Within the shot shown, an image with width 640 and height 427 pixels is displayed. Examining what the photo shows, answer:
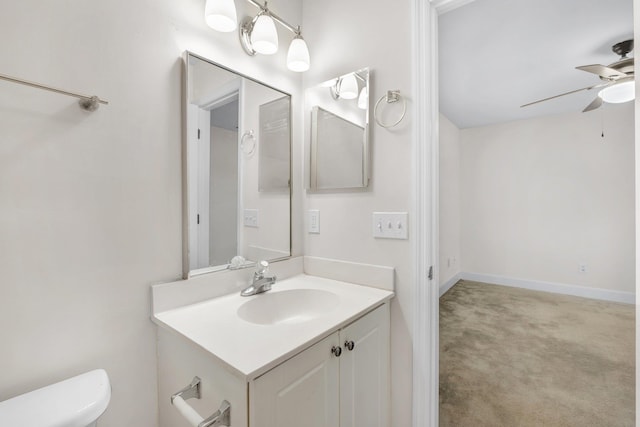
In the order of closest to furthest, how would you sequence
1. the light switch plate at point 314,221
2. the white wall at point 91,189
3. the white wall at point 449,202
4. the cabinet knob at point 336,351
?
the white wall at point 91,189, the cabinet knob at point 336,351, the light switch plate at point 314,221, the white wall at point 449,202

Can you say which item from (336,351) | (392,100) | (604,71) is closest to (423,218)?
(392,100)

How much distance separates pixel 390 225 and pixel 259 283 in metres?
0.66

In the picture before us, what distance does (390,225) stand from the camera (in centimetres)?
127

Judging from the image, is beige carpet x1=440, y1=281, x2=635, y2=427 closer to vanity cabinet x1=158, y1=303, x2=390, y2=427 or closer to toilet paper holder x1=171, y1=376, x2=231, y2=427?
vanity cabinet x1=158, y1=303, x2=390, y2=427

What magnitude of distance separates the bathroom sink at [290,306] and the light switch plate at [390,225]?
368mm

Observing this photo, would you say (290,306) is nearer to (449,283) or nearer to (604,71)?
(604,71)

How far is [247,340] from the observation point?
31.6 inches

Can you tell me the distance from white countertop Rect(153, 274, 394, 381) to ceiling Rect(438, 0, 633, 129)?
188 cm

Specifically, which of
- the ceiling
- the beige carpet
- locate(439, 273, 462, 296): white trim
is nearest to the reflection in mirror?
the ceiling

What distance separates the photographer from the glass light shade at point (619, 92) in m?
2.04

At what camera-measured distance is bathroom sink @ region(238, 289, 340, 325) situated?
1188 mm

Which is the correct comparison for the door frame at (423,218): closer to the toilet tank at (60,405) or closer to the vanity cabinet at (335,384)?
the vanity cabinet at (335,384)

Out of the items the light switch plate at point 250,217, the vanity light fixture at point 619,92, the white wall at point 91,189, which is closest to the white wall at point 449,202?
the vanity light fixture at point 619,92

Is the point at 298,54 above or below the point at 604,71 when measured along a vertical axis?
below
